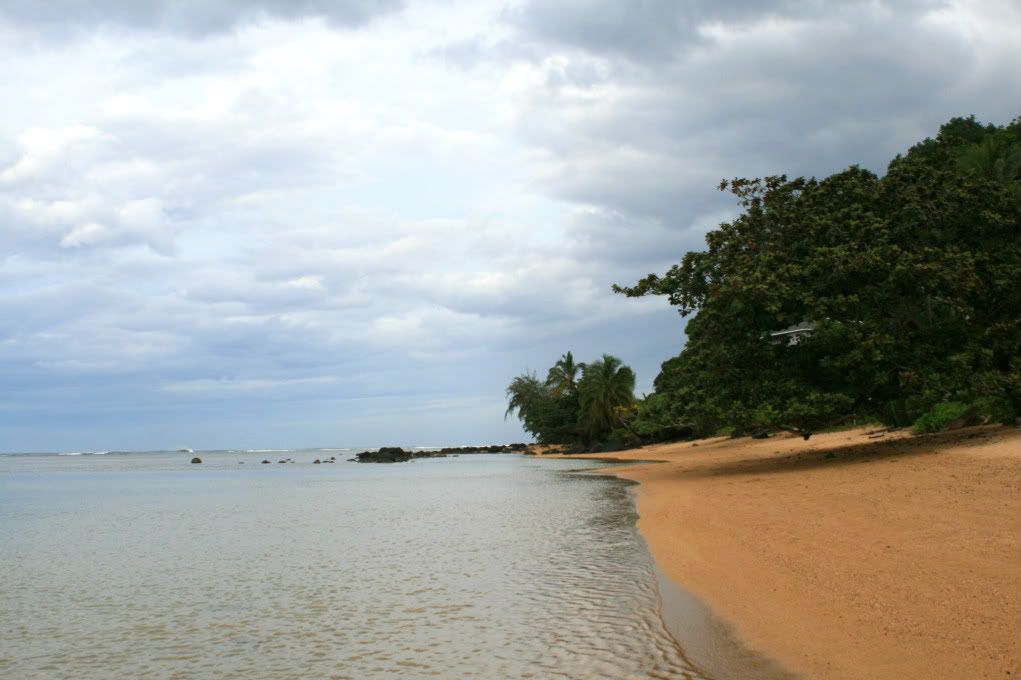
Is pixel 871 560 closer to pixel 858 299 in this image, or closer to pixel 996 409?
pixel 858 299

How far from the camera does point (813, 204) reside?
2809 cm

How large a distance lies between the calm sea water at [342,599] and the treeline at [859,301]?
24.9ft

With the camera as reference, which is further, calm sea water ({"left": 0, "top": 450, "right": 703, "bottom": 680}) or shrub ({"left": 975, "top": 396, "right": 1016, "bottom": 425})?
shrub ({"left": 975, "top": 396, "right": 1016, "bottom": 425})

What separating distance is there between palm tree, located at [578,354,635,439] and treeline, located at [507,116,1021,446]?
5179 centimetres

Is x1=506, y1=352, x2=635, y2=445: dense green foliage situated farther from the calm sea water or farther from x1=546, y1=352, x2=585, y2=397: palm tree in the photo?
the calm sea water

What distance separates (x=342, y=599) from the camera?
10.9m

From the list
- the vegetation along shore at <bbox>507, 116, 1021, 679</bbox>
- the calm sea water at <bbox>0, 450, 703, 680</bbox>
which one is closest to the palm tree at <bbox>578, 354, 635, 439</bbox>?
the vegetation along shore at <bbox>507, 116, 1021, 679</bbox>

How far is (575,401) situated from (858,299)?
2801 inches

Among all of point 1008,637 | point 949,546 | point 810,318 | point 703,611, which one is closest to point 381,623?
point 703,611

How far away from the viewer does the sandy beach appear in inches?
269

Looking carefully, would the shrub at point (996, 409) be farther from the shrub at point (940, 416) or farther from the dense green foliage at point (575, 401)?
the dense green foliage at point (575, 401)

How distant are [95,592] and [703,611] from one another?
935 centimetres

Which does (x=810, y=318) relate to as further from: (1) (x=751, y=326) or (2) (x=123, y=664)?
(2) (x=123, y=664)

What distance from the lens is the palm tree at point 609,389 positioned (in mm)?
81875
